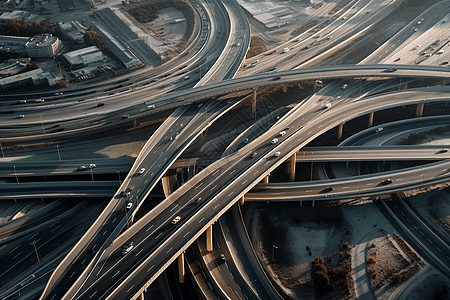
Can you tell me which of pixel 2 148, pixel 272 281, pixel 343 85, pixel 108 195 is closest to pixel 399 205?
pixel 272 281

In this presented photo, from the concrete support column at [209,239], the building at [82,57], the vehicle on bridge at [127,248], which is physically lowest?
the concrete support column at [209,239]

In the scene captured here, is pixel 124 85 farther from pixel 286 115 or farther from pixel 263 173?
pixel 263 173

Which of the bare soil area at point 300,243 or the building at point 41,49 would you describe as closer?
the bare soil area at point 300,243

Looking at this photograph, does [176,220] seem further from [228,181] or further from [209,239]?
[228,181]

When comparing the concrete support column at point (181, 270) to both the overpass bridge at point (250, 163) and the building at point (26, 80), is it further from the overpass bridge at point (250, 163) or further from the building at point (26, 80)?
the building at point (26, 80)

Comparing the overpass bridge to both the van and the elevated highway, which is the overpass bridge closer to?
the elevated highway

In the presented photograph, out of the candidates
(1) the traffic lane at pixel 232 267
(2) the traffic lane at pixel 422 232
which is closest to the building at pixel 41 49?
(1) the traffic lane at pixel 232 267
